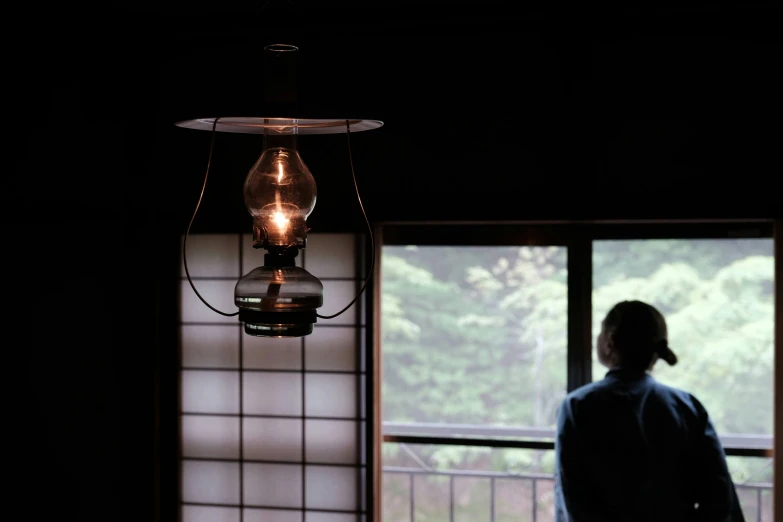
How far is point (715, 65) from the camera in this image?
3.65 meters

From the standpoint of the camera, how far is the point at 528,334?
8.38 metres

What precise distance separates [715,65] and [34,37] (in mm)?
3235

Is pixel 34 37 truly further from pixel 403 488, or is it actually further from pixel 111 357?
pixel 403 488

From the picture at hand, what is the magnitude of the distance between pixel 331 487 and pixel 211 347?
0.99 m

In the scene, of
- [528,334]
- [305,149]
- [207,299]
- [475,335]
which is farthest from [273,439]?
[475,335]

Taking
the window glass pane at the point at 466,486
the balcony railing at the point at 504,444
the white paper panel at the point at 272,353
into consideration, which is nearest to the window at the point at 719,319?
the balcony railing at the point at 504,444

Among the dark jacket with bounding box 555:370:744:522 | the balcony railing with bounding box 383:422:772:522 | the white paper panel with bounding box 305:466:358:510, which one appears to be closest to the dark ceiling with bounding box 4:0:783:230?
the dark jacket with bounding box 555:370:744:522

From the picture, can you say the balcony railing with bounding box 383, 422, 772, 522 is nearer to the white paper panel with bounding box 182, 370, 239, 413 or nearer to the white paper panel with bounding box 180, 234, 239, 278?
the white paper panel with bounding box 182, 370, 239, 413

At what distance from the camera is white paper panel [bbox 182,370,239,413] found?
4141 millimetres

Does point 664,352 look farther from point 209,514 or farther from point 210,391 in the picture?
point 209,514

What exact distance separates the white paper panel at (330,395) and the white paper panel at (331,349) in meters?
0.06

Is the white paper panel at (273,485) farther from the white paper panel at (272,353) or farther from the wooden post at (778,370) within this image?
the wooden post at (778,370)

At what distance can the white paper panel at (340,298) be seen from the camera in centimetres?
400

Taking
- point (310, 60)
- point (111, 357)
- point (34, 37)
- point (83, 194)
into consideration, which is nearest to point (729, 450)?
point (310, 60)
